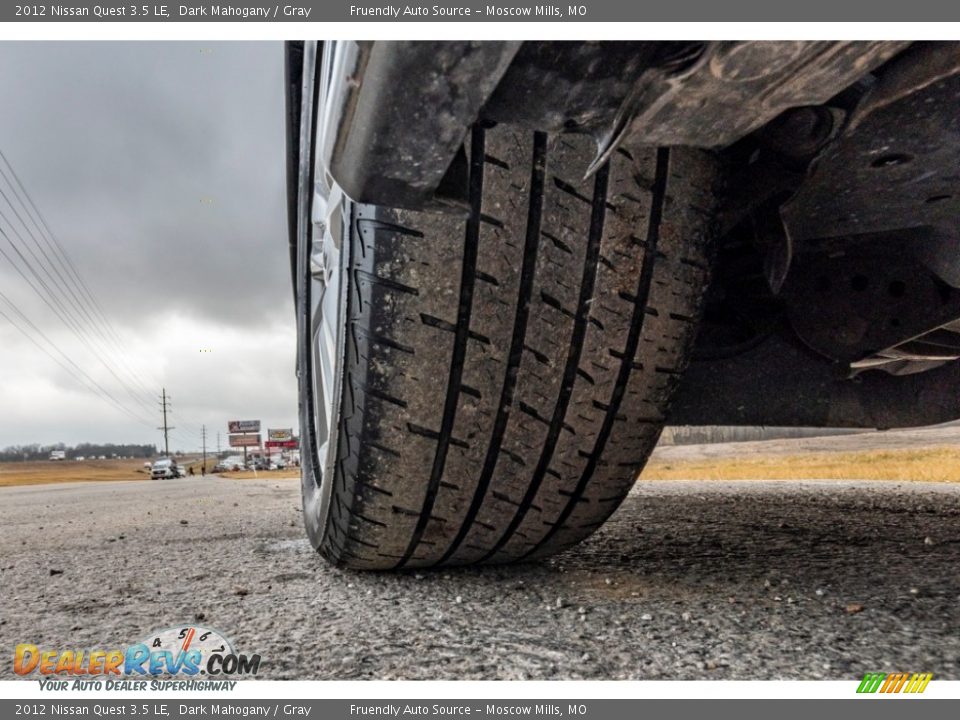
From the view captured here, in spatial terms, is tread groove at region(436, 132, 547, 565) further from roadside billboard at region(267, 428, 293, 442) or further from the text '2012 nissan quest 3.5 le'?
roadside billboard at region(267, 428, 293, 442)

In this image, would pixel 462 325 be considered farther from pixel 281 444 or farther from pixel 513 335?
pixel 281 444

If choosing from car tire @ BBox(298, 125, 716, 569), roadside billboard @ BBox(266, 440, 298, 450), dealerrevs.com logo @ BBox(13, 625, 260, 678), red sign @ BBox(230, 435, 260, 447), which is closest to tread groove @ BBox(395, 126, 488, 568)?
car tire @ BBox(298, 125, 716, 569)

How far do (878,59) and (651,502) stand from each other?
2073 mm

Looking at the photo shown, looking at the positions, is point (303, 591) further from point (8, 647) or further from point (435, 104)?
point (435, 104)

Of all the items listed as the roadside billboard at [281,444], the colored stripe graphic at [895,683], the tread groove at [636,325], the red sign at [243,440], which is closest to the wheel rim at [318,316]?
the tread groove at [636,325]

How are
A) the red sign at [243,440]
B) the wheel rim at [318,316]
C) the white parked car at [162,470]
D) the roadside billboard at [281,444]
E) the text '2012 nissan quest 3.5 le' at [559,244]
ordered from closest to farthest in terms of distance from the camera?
the text '2012 nissan quest 3.5 le' at [559,244], the wheel rim at [318,316], the white parked car at [162,470], the roadside billboard at [281,444], the red sign at [243,440]

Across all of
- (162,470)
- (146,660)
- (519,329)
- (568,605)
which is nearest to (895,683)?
(568,605)

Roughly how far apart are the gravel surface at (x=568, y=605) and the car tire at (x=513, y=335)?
0.50 ft

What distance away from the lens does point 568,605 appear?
0.92 metres

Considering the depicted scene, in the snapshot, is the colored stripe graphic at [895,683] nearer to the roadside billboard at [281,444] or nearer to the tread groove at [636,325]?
the tread groove at [636,325]

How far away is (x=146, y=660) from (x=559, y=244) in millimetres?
724

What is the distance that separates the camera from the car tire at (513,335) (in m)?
0.75

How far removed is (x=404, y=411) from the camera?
83cm

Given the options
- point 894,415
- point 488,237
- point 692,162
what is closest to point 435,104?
point 488,237
